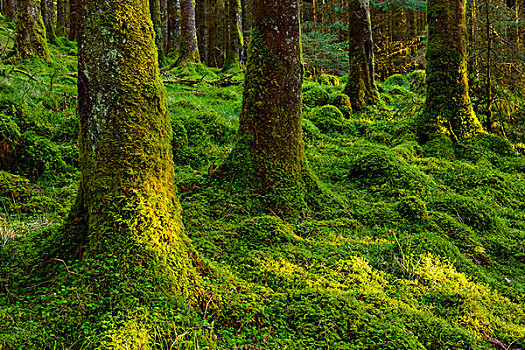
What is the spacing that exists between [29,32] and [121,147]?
469 inches

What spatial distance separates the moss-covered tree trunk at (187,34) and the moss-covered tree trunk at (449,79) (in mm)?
10622

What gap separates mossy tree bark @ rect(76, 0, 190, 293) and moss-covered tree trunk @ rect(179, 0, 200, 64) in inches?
541

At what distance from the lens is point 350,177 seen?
699 cm

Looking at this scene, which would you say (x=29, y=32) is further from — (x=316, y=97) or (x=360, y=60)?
(x=360, y=60)

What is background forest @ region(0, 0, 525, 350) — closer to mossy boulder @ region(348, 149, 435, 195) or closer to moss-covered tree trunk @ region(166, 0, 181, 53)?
mossy boulder @ region(348, 149, 435, 195)

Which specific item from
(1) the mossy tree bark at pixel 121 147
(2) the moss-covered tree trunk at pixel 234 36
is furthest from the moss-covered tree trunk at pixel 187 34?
(1) the mossy tree bark at pixel 121 147

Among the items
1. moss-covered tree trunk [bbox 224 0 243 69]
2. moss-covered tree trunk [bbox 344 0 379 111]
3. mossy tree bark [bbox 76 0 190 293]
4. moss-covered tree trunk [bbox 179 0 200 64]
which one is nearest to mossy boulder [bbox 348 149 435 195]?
mossy tree bark [bbox 76 0 190 293]

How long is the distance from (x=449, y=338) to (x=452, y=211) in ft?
10.2

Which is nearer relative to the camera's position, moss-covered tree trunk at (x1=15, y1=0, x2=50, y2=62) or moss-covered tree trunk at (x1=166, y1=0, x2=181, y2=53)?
moss-covered tree trunk at (x1=15, y1=0, x2=50, y2=62)

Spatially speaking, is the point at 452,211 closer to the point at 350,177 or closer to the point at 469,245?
the point at 469,245

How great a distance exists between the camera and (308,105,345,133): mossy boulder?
10.5 metres

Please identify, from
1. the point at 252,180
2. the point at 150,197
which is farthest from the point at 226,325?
the point at 252,180

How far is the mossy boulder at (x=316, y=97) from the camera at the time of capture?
12.9 m

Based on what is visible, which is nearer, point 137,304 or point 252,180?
point 137,304
